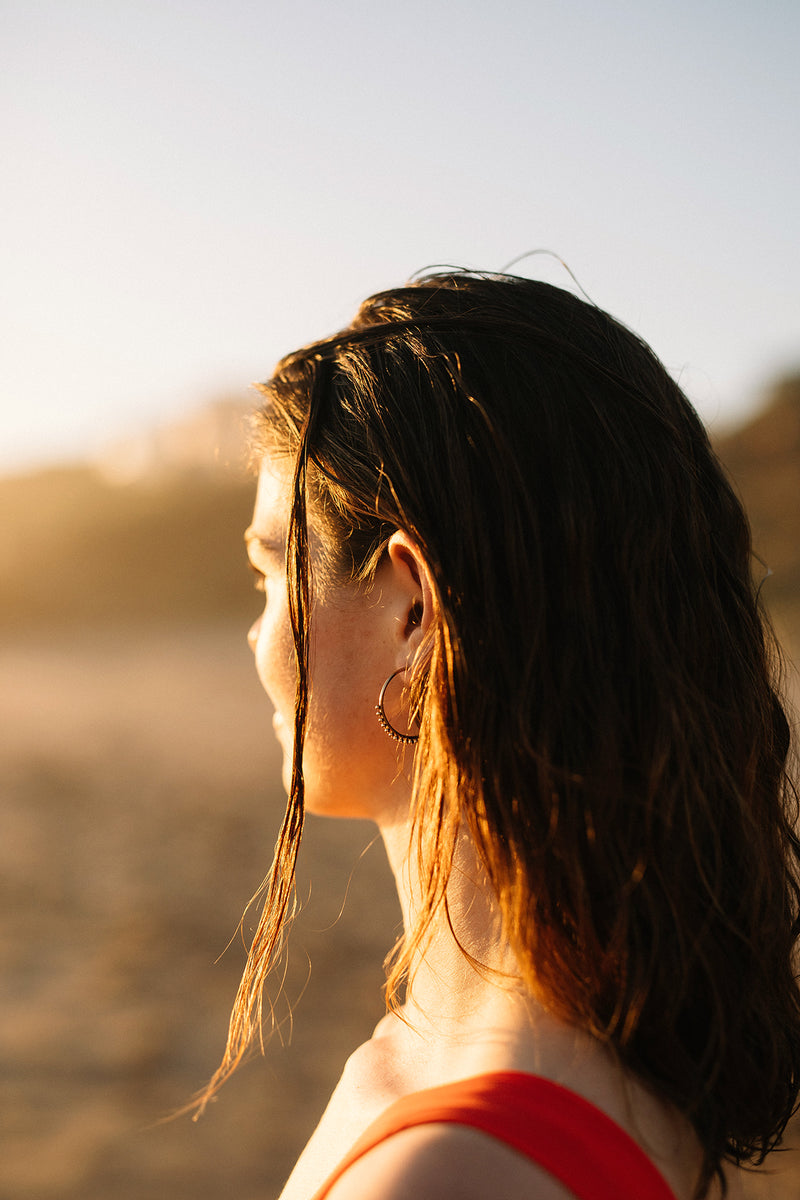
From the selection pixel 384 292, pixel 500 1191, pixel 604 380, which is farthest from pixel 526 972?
pixel 384 292

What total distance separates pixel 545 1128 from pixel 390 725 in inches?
21.0

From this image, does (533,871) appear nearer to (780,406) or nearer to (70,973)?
(70,973)

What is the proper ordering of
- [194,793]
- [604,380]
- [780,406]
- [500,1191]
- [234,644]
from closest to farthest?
1. [500,1191]
2. [604,380]
3. [194,793]
4. [234,644]
5. [780,406]

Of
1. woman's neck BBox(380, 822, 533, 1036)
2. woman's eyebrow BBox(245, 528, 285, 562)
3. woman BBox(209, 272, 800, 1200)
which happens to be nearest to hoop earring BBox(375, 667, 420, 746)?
woman BBox(209, 272, 800, 1200)

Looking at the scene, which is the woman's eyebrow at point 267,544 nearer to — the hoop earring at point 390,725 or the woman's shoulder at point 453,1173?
the hoop earring at point 390,725

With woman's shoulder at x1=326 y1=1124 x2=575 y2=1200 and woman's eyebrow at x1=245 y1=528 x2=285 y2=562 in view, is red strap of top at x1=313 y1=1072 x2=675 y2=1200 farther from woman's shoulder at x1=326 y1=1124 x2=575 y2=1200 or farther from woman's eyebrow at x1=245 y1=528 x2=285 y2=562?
woman's eyebrow at x1=245 y1=528 x2=285 y2=562

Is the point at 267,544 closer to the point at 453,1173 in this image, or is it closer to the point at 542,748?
the point at 542,748

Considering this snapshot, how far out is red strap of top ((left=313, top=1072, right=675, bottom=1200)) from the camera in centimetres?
89

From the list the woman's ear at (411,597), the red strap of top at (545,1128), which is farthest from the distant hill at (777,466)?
the red strap of top at (545,1128)

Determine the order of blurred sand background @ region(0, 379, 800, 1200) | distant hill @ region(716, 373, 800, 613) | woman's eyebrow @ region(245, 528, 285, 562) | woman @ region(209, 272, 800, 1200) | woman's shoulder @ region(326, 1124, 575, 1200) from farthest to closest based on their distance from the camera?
1. distant hill @ region(716, 373, 800, 613)
2. blurred sand background @ region(0, 379, 800, 1200)
3. woman's eyebrow @ region(245, 528, 285, 562)
4. woman @ region(209, 272, 800, 1200)
5. woman's shoulder @ region(326, 1124, 575, 1200)

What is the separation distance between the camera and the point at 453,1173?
865 millimetres

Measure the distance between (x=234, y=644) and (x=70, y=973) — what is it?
12.6 metres

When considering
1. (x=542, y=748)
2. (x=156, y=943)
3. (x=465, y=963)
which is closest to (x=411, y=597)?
(x=542, y=748)

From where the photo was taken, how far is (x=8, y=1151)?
3283 mm
